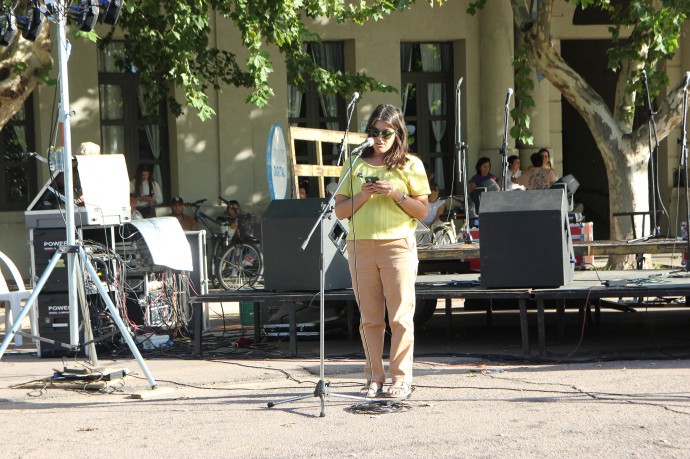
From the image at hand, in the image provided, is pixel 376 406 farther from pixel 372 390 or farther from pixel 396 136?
pixel 396 136

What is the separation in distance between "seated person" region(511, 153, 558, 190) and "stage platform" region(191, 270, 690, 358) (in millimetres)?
5892

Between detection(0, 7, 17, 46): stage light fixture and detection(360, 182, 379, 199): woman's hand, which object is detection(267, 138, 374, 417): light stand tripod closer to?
detection(360, 182, 379, 199): woman's hand

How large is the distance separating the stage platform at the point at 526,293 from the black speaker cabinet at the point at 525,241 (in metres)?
0.11

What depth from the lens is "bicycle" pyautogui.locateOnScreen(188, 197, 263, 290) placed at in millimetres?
16812

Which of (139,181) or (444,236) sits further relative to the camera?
(139,181)

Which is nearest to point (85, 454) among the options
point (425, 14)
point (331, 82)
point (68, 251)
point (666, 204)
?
point (68, 251)

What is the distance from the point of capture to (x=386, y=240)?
766 centimetres

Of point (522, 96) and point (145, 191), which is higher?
point (522, 96)

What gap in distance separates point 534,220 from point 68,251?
378 cm

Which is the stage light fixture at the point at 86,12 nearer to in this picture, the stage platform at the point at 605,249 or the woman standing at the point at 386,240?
the woman standing at the point at 386,240

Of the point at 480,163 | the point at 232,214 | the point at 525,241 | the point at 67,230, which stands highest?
the point at 480,163

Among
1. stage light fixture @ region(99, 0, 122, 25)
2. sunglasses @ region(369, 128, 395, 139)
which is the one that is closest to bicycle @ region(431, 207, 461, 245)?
stage light fixture @ region(99, 0, 122, 25)

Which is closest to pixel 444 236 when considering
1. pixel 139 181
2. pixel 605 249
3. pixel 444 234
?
pixel 444 234

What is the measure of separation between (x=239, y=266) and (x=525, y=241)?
8206 mm
